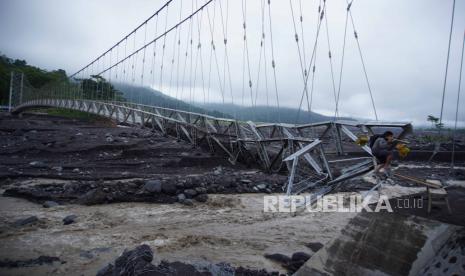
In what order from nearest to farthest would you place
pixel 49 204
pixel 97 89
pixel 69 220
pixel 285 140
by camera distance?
pixel 69 220 → pixel 49 204 → pixel 285 140 → pixel 97 89

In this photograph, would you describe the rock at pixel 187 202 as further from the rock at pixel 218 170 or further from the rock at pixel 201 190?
the rock at pixel 218 170

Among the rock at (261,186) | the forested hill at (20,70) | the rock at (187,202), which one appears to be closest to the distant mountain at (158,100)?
the rock at (261,186)

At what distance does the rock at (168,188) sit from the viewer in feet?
28.4

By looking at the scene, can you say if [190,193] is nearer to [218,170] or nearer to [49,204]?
[49,204]

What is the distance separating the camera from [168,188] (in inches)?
344

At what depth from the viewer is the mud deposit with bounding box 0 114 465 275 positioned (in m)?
4.70

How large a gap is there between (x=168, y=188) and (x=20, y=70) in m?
87.7

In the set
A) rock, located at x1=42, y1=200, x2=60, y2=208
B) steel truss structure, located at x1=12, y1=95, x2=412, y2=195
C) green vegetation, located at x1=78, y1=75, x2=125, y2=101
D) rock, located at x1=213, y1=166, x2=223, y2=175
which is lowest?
rock, located at x1=42, y1=200, x2=60, y2=208

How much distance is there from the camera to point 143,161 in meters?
13.9

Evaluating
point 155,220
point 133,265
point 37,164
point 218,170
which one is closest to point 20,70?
point 37,164

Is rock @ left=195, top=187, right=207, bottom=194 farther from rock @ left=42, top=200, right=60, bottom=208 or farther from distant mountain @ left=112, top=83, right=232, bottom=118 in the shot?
distant mountain @ left=112, top=83, right=232, bottom=118

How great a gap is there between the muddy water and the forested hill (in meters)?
56.4

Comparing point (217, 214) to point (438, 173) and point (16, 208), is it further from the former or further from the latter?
point (438, 173)

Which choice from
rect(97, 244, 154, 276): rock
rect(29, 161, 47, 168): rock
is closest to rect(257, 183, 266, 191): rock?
rect(97, 244, 154, 276): rock
